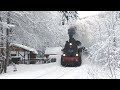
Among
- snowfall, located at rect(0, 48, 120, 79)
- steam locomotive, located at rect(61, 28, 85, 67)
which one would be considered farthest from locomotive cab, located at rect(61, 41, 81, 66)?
snowfall, located at rect(0, 48, 120, 79)

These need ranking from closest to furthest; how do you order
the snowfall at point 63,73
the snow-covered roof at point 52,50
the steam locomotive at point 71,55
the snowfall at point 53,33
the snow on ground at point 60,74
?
1. the snowfall at point 63,73
2. the snow on ground at point 60,74
3. the snowfall at point 53,33
4. the steam locomotive at point 71,55
5. the snow-covered roof at point 52,50

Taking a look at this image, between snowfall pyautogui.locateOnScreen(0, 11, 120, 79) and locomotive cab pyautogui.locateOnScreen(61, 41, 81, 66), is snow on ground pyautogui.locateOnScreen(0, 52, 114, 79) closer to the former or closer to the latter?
snowfall pyautogui.locateOnScreen(0, 11, 120, 79)

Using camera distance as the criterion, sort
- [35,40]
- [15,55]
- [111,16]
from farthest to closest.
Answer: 1. [15,55]
2. [35,40]
3. [111,16]

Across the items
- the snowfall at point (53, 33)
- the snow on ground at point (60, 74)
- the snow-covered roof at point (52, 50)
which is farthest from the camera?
the snow-covered roof at point (52, 50)

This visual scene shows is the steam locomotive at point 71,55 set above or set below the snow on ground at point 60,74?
Result: above

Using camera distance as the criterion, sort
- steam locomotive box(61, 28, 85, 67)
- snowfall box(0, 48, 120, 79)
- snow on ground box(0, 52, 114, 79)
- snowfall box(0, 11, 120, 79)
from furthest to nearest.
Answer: steam locomotive box(61, 28, 85, 67), snowfall box(0, 11, 120, 79), snow on ground box(0, 52, 114, 79), snowfall box(0, 48, 120, 79)

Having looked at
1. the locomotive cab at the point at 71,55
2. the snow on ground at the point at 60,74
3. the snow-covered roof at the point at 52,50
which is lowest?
the snow on ground at the point at 60,74

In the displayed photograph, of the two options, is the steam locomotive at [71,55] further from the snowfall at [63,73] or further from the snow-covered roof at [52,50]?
the snow-covered roof at [52,50]

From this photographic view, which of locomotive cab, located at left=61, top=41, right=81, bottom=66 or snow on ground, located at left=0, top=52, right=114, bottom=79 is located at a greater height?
locomotive cab, located at left=61, top=41, right=81, bottom=66

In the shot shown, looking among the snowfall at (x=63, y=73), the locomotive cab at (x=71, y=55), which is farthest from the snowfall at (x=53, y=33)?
the locomotive cab at (x=71, y=55)

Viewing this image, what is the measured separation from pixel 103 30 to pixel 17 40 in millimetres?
8319
